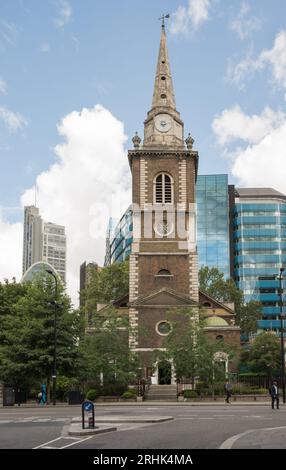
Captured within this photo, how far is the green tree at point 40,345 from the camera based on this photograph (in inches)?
1783

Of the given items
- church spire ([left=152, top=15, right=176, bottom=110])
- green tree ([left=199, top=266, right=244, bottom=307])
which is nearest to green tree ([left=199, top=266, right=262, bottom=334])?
green tree ([left=199, top=266, right=244, bottom=307])

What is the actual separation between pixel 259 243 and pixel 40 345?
87.8 metres

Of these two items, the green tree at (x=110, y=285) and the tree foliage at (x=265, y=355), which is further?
the green tree at (x=110, y=285)

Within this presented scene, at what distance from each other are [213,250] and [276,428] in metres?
104

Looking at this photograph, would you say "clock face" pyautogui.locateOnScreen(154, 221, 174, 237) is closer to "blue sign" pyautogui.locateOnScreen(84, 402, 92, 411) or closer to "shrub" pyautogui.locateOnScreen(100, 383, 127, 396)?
"shrub" pyautogui.locateOnScreen(100, 383, 127, 396)

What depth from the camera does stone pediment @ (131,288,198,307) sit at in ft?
185

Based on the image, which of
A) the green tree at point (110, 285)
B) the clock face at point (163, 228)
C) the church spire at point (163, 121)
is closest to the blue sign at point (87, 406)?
the clock face at point (163, 228)

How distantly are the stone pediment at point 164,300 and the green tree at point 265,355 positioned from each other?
16443mm

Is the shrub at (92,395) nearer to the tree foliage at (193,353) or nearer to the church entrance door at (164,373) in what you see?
the tree foliage at (193,353)

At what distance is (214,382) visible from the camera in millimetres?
48125

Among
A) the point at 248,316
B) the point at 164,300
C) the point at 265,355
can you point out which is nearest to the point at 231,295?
the point at 248,316

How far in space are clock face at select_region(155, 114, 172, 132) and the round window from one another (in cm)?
1859
